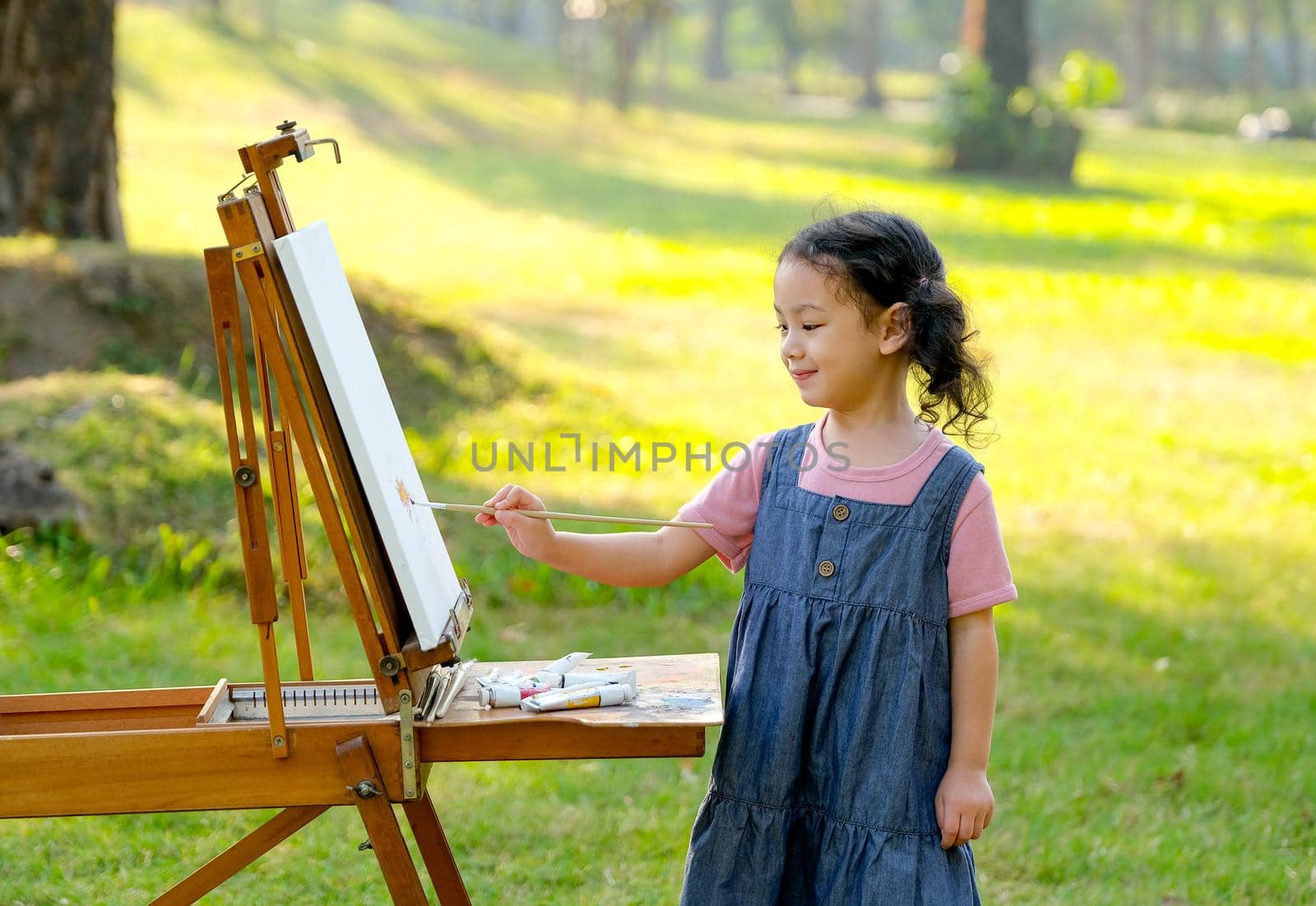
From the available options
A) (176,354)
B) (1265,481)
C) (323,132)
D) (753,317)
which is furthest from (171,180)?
(1265,481)

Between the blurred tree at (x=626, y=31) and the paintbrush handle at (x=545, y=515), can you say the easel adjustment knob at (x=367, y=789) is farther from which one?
the blurred tree at (x=626, y=31)

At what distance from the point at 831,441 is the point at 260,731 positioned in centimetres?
115

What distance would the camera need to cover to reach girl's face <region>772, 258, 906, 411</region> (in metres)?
2.58

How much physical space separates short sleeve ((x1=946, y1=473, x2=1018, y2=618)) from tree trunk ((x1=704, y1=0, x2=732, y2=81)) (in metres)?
63.4

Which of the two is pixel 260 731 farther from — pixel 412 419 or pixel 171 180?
pixel 171 180

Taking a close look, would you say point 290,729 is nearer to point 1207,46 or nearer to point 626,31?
point 626,31

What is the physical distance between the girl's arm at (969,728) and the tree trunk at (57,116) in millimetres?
6452

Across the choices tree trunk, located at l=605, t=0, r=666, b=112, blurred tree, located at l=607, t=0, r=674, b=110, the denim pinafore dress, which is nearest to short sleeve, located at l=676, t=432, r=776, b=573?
the denim pinafore dress

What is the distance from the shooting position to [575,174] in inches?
909

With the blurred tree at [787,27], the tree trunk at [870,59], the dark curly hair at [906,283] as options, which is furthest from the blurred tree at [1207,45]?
the dark curly hair at [906,283]

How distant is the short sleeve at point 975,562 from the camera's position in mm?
2545

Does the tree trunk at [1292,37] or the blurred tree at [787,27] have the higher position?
the blurred tree at [787,27]

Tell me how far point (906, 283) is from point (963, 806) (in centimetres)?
94

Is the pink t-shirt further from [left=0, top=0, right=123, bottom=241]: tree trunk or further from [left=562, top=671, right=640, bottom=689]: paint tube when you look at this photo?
[left=0, top=0, right=123, bottom=241]: tree trunk
